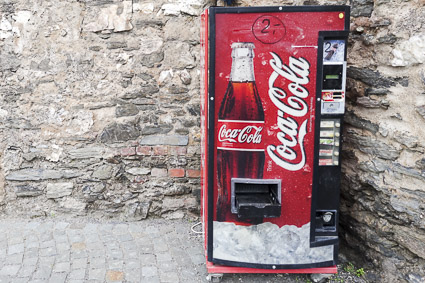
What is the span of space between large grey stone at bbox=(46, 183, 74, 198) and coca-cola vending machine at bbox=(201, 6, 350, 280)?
174 centimetres

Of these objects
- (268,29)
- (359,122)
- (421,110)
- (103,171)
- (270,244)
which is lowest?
(270,244)

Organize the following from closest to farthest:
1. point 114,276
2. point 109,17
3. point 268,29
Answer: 1. point 268,29
2. point 114,276
3. point 109,17

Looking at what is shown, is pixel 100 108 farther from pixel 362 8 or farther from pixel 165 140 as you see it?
pixel 362 8

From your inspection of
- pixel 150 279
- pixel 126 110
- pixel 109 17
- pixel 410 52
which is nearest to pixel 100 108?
pixel 126 110

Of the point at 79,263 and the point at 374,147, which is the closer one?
the point at 374,147

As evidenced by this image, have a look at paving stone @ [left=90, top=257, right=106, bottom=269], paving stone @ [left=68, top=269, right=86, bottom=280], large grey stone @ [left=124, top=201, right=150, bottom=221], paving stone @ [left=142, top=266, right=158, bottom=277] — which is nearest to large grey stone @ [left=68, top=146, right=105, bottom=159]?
large grey stone @ [left=124, top=201, right=150, bottom=221]

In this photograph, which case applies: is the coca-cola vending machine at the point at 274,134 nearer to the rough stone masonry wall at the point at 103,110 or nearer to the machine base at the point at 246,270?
the machine base at the point at 246,270

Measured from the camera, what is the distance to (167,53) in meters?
3.48

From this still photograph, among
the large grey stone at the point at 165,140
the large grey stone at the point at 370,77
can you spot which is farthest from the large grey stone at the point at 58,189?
the large grey stone at the point at 370,77

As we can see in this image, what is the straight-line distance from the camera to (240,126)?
2420 millimetres

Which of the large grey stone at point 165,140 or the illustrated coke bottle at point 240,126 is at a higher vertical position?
the illustrated coke bottle at point 240,126

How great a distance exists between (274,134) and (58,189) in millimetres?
2328

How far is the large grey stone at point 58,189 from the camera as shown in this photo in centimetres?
363

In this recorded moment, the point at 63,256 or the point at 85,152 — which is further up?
the point at 85,152
